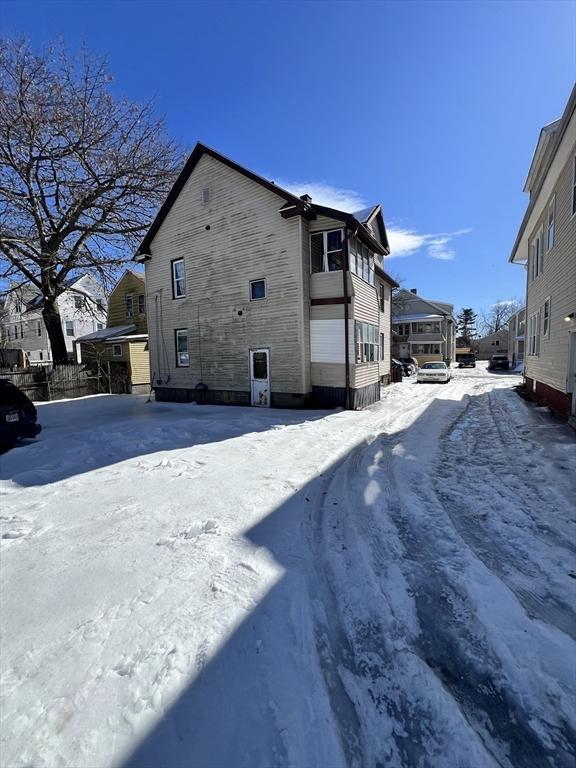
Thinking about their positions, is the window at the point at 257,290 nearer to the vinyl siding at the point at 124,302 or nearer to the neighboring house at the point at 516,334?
the vinyl siding at the point at 124,302

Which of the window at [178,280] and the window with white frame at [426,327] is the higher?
the window at [178,280]

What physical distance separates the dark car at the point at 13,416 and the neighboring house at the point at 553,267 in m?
12.5

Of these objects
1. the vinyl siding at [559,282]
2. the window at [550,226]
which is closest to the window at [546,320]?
the vinyl siding at [559,282]

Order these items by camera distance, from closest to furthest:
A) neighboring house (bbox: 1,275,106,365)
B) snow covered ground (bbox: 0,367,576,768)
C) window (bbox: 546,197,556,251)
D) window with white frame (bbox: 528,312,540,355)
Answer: snow covered ground (bbox: 0,367,576,768) → window (bbox: 546,197,556,251) → window with white frame (bbox: 528,312,540,355) → neighboring house (bbox: 1,275,106,365)

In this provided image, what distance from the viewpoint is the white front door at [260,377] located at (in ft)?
43.9

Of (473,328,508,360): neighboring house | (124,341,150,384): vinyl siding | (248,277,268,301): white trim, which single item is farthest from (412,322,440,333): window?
(473,328,508,360): neighboring house

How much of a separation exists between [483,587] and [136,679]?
2643 mm

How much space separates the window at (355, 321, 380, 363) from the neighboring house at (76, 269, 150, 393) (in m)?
14.0

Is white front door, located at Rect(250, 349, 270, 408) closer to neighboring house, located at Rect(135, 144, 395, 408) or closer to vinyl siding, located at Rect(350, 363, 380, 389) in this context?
neighboring house, located at Rect(135, 144, 395, 408)

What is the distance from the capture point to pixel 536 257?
44.2ft

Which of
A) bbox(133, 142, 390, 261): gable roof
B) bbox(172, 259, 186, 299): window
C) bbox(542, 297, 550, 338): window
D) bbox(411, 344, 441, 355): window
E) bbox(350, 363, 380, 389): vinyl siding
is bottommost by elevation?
bbox(350, 363, 380, 389): vinyl siding

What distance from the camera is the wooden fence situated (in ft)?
56.7

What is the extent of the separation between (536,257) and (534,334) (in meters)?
2.92

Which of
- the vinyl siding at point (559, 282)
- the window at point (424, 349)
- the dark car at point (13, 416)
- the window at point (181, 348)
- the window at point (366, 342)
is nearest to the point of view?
the dark car at point (13, 416)
